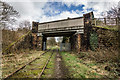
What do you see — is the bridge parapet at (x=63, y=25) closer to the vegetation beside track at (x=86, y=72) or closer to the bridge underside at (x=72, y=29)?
the bridge underside at (x=72, y=29)

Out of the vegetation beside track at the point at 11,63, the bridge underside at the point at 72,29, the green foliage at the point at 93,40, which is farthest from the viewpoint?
the bridge underside at the point at 72,29

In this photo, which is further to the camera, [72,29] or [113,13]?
[72,29]

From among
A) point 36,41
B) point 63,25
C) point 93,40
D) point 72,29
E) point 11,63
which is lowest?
point 11,63

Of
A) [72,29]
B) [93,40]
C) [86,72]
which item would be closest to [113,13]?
[93,40]

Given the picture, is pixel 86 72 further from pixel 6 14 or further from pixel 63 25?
pixel 6 14

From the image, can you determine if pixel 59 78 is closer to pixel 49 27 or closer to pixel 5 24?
pixel 49 27

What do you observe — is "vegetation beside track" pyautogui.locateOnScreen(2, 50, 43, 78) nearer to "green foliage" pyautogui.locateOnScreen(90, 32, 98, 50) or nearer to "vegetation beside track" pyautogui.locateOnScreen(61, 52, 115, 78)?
"vegetation beside track" pyautogui.locateOnScreen(61, 52, 115, 78)

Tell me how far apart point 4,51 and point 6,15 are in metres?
7.89

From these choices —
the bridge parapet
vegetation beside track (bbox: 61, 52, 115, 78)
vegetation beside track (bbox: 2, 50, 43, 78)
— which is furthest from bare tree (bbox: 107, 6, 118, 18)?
vegetation beside track (bbox: 2, 50, 43, 78)

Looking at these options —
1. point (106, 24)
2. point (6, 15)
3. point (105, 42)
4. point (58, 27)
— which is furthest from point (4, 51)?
point (106, 24)

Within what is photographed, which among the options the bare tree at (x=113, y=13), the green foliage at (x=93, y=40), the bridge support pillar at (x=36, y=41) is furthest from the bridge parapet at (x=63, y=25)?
the bare tree at (x=113, y=13)

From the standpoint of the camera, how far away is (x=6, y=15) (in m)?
12.6

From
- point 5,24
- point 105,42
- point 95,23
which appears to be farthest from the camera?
point 5,24

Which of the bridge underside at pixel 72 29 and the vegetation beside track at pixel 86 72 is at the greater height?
the bridge underside at pixel 72 29
